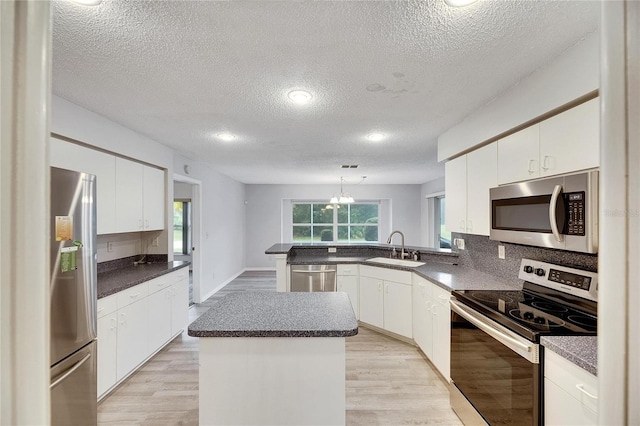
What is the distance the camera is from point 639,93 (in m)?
0.35

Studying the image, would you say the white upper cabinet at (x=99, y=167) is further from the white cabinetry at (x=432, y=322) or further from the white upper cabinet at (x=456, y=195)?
the white upper cabinet at (x=456, y=195)

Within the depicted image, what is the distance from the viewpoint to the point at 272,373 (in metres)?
1.43

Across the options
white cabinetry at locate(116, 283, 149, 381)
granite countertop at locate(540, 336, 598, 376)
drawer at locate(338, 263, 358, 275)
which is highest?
granite countertop at locate(540, 336, 598, 376)

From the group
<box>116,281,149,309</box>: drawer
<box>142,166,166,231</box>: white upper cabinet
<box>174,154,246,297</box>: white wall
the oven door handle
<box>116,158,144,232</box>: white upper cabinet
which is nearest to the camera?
the oven door handle

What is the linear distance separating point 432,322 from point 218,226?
4.26 m

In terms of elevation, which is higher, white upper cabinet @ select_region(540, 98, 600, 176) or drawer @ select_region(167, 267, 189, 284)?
white upper cabinet @ select_region(540, 98, 600, 176)

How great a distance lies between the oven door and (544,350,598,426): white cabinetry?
0.15 feet

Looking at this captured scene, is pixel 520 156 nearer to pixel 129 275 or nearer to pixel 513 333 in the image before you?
pixel 513 333

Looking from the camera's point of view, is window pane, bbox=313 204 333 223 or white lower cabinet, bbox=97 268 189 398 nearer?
white lower cabinet, bbox=97 268 189 398

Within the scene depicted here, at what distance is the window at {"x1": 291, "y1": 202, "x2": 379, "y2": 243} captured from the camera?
7.96 meters

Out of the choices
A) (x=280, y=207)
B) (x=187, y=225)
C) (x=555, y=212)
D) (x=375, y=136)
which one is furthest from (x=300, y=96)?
(x=187, y=225)

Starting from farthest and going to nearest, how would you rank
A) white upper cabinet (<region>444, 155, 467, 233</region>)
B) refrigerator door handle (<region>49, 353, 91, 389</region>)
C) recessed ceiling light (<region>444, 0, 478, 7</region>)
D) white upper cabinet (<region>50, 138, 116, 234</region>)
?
white upper cabinet (<region>444, 155, 467, 233</region>)
white upper cabinet (<region>50, 138, 116, 234</region>)
refrigerator door handle (<region>49, 353, 91, 389</region>)
recessed ceiling light (<region>444, 0, 478, 7</region>)

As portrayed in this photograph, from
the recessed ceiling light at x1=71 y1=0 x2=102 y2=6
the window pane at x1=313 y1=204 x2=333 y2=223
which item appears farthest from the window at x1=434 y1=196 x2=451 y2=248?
the recessed ceiling light at x1=71 y1=0 x2=102 y2=6

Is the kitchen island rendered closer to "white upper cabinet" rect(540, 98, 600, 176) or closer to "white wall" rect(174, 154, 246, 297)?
"white upper cabinet" rect(540, 98, 600, 176)
